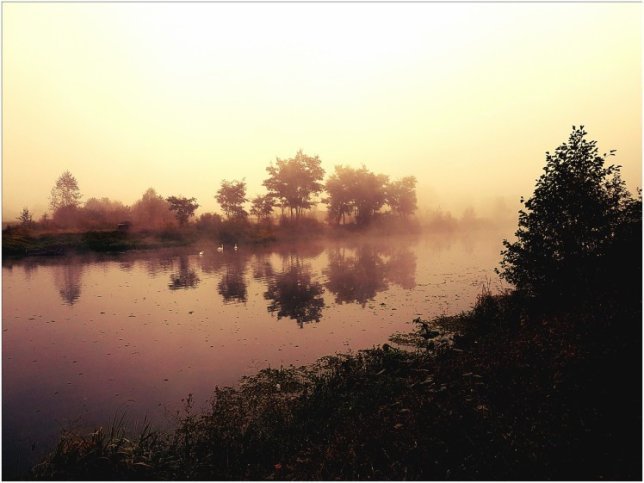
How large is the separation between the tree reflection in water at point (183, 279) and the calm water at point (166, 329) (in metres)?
0.14

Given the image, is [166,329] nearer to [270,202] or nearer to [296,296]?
[296,296]

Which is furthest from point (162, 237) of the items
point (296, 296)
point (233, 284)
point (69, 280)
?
point (296, 296)

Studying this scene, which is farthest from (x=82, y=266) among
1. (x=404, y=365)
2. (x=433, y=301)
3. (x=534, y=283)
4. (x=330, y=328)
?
(x=534, y=283)

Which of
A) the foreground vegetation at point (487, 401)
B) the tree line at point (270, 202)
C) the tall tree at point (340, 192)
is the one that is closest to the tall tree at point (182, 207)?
the tree line at point (270, 202)

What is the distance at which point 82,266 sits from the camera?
36625 mm

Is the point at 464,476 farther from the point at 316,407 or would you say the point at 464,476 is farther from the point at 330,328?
the point at 330,328

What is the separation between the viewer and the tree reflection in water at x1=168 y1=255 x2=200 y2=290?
86.7ft

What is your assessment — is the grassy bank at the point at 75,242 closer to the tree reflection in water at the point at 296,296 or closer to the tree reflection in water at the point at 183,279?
the tree reflection in water at the point at 183,279

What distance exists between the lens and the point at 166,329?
16281 mm

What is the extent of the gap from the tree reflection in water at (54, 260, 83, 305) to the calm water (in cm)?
17

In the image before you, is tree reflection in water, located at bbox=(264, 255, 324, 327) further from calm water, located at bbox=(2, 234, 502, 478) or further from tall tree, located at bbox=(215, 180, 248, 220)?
tall tree, located at bbox=(215, 180, 248, 220)

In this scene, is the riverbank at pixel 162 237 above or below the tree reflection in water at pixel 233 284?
above

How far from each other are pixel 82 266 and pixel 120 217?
4048 cm

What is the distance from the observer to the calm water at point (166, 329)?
9.84 metres
